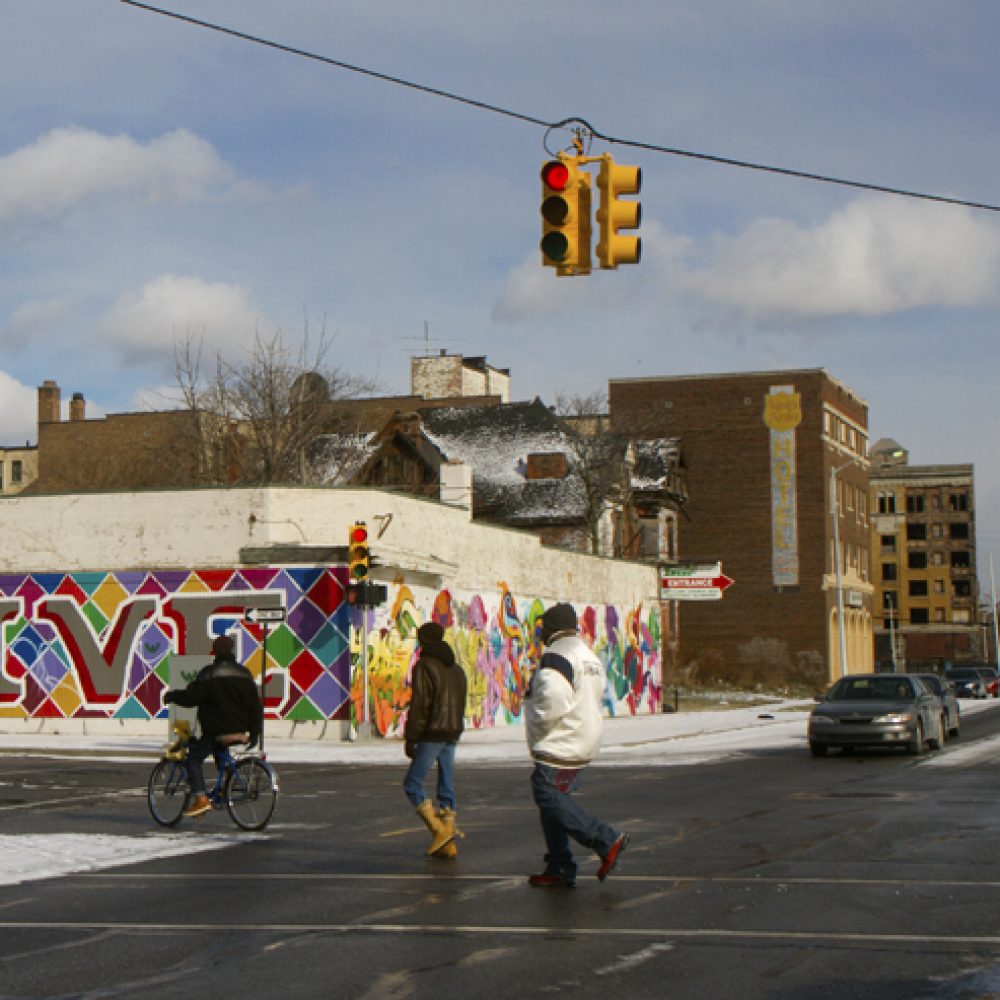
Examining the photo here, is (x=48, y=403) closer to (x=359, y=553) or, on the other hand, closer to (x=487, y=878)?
(x=359, y=553)

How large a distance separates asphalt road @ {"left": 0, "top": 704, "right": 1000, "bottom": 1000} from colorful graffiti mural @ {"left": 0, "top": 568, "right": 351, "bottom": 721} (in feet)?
43.2

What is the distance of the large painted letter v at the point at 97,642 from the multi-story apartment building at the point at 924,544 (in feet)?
390

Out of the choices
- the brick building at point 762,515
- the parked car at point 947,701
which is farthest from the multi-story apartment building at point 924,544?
the parked car at point 947,701

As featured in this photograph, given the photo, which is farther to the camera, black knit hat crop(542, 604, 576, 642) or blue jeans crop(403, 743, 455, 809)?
blue jeans crop(403, 743, 455, 809)

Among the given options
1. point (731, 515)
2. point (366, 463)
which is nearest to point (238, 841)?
point (366, 463)

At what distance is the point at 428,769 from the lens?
13.1 metres

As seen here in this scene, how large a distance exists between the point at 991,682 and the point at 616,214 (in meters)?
62.7

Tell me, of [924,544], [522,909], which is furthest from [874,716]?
[924,544]

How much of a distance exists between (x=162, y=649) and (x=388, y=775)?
1054 cm

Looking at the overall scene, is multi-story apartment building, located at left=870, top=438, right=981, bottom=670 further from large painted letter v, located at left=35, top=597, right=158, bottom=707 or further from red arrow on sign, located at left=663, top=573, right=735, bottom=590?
large painted letter v, located at left=35, top=597, right=158, bottom=707

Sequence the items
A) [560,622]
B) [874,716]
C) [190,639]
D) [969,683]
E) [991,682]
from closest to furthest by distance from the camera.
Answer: [560,622], [874,716], [190,639], [969,683], [991,682]

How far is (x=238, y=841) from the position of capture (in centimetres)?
1440

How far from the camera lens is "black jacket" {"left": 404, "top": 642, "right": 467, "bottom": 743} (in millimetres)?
12914

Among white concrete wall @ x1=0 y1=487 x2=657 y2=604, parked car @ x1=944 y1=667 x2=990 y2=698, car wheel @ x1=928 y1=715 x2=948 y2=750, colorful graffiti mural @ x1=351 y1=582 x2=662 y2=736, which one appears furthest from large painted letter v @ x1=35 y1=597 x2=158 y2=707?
parked car @ x1=944 y1=667 x2=990 y2=698
